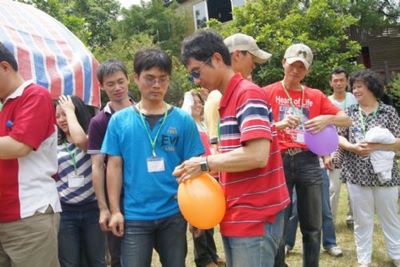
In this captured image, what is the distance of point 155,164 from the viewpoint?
2.62 meters

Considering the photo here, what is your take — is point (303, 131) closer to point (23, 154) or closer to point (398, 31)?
point (23, 154)

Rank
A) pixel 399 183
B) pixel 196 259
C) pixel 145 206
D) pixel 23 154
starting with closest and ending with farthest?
pixel 23 154
pixel 145 206
pixel 399 183
pixel 196 259

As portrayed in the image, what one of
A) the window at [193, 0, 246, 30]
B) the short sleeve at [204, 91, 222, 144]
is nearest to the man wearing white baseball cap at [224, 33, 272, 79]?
the short sleeve at [204, 91, 222, 144]

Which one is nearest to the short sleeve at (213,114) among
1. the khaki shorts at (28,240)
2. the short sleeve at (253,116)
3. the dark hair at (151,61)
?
the dark hair at (151,61)

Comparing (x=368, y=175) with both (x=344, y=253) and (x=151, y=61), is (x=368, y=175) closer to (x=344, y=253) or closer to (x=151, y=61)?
(x=344, y=253)

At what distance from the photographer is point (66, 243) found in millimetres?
3232

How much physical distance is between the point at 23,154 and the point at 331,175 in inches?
166

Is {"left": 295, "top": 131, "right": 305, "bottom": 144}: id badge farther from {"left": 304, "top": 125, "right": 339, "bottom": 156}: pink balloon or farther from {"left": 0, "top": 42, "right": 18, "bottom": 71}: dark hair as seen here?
{"left": 0, "top": 42, "right": 18, "bottom": 71}: dark hair

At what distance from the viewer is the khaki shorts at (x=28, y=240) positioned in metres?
2.31

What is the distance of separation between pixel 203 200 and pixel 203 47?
2.56 ft

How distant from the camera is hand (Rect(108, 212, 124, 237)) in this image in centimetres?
259

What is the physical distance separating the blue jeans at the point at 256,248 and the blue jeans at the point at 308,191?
53.5 inches

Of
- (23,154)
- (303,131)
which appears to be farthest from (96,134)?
(303,131)

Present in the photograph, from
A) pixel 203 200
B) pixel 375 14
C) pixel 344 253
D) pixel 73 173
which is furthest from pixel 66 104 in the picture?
pixel 375 14
